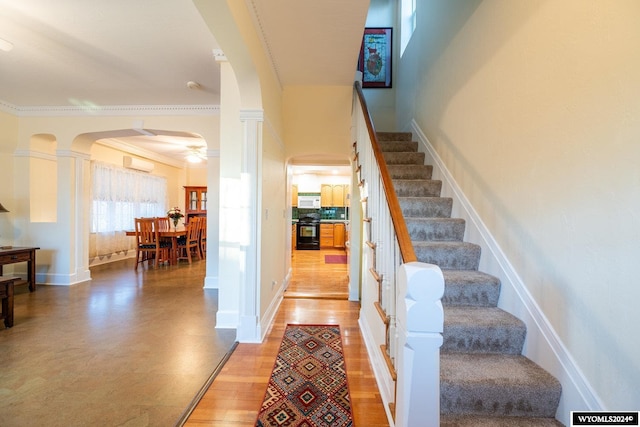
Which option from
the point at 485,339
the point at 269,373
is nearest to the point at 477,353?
the point at 485,339

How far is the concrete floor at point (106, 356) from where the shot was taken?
1519mm

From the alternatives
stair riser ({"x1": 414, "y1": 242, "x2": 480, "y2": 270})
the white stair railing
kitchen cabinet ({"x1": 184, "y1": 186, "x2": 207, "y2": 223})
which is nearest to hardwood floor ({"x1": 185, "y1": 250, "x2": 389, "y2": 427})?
the white stair railing

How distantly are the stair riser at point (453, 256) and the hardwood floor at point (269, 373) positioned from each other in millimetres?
1012

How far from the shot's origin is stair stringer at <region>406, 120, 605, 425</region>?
3.76 feet

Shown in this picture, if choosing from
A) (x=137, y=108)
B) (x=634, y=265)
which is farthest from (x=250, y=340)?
(x=137, y=108)

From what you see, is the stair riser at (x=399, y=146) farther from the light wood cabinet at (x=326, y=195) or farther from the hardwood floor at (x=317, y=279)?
the light wood cabinet at (x=326, y=195)

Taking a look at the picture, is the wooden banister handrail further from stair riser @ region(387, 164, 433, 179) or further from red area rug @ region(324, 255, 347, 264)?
red area rug @ region(324, 255, 347, 264)

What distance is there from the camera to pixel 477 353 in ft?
4.74

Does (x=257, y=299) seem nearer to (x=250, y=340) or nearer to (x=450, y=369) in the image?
(x=250, y=340)

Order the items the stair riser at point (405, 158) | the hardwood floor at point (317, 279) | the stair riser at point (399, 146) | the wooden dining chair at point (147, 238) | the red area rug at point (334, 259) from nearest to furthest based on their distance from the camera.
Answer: the stair riser at point (405, 158) < the stair riser at point (399, 146) < the hardwood floor at point (317, 279) < the wooden dining chair at point (147, 238) < the red area rug at point (334, 259)

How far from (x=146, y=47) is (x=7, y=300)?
9.61 feet

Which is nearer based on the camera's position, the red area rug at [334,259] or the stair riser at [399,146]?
the stair riser at [399,146]

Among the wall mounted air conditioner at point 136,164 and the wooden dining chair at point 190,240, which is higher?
the wall mounted air conditioner at point 136,164

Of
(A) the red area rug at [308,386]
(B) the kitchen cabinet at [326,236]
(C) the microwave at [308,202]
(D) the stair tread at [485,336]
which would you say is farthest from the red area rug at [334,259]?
(D) the stair tread at [485,336]
